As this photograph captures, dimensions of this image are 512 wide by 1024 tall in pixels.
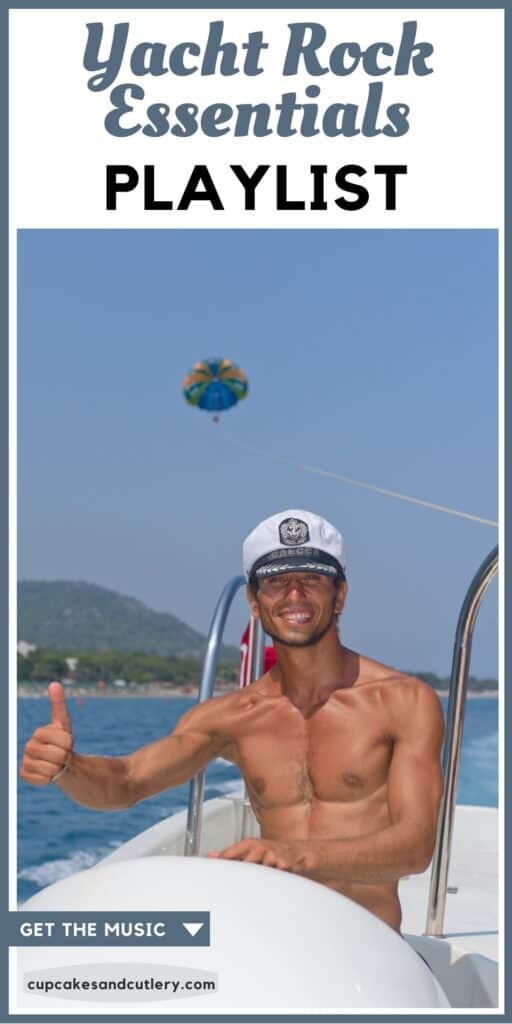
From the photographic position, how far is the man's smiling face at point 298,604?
197 centimetres

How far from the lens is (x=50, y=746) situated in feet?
5.72

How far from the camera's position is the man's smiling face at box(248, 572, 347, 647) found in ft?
6.47

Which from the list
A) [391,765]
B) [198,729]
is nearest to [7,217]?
[198,729]

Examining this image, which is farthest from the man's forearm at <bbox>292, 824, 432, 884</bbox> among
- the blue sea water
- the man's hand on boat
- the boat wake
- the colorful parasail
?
the colorful parasail

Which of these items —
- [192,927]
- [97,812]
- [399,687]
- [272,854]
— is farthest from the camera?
[97,812]

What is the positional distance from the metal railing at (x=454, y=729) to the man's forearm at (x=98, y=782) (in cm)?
65

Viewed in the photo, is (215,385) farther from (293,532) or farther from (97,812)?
(293,532)

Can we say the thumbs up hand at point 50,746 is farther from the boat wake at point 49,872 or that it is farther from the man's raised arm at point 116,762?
the boat wake at point 49,872

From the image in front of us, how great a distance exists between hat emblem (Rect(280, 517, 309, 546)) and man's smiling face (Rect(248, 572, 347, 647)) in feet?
0.18

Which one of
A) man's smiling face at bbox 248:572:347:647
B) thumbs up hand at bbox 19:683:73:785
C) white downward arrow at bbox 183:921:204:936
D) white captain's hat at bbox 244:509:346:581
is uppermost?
white captain's hat at bbox 244:509:346:581

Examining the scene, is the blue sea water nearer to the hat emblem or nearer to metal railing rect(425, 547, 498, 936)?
metal railing rect(425, 547, 498, 936)

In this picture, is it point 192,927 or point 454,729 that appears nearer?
point 192,927

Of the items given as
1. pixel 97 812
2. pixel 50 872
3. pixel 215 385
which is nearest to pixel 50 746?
pixel 50 872

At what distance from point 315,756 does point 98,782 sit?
399mm
